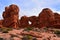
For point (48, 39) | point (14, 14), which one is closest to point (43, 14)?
point (14, 14)

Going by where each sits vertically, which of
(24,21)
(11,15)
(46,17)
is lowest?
(24,21)

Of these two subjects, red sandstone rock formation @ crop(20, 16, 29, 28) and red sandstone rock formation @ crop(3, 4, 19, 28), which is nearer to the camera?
red sandstone rock formation @ crop(3, 4, 19, 28)

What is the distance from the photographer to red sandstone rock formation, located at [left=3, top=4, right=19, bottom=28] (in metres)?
61.1

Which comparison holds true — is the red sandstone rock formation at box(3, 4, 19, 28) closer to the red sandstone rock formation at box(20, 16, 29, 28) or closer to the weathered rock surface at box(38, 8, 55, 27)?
the weathered rock surface at box(38, 8, 55, 27)

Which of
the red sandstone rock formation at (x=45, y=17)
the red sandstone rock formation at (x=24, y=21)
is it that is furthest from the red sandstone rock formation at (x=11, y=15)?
the red sandstone rock formation at (x=24, y=21)

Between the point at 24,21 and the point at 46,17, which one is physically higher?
the point at 46,17

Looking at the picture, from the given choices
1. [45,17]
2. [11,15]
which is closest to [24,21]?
[11,15]

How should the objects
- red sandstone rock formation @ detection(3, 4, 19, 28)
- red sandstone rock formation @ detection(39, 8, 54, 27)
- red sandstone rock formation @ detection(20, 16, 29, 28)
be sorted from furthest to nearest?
1. red sandstone rock formation @ detection(20, 16, 29, 28)
2. red sandstone rock formation @ detection(39, 8, 54, 27)
3. red sandstone rock formation @ detection(3, 4, 19, 28)

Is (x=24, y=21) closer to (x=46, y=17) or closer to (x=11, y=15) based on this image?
(x=11, y=15)

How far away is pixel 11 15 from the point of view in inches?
2414

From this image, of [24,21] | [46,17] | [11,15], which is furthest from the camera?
[24,21]

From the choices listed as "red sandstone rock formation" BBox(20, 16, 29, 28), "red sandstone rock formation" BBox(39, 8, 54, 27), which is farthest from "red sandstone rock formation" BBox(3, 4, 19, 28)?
"red sandstone rock formation" BBox(20, 16, 29, 28)

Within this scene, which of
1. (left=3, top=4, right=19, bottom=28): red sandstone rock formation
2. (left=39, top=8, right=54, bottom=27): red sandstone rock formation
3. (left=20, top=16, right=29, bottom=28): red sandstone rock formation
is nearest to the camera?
(left=3, top=4, right=19, bottom=28): red sandstone rock formation

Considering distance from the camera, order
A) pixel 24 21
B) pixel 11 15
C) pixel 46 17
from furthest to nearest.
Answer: pixel 24 21
pixel 46 17
pixel 11 15
